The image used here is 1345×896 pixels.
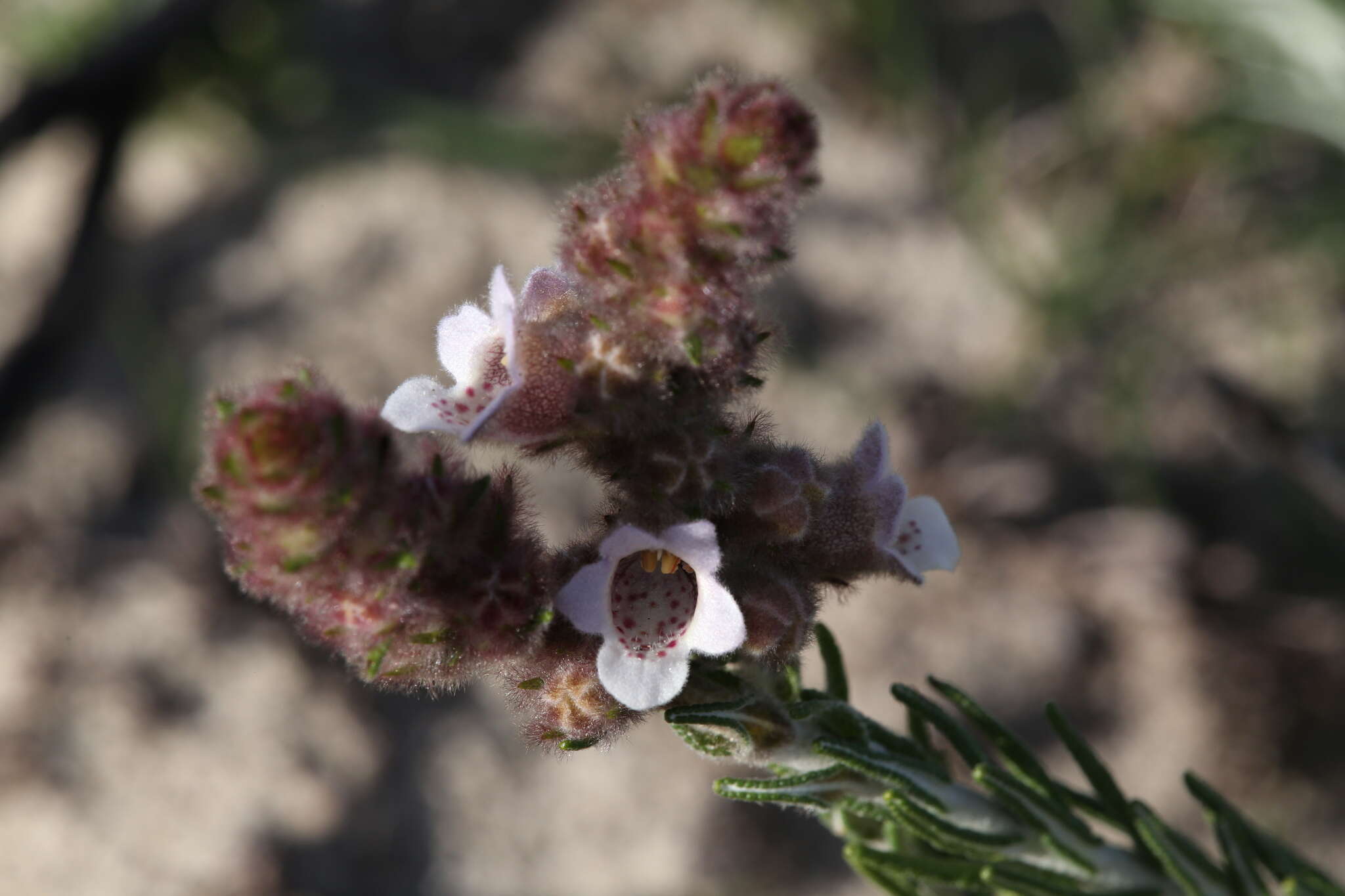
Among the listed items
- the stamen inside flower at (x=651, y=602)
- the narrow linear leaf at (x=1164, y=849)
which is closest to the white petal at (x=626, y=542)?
the stamen inside flower at (x=651, y=602)

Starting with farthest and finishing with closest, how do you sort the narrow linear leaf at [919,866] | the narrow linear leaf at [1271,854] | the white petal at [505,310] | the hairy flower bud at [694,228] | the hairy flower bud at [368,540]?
1. the narrow linear leaf at [1271,854]
2. the narrow linear leaf at [919,866]
3. the white petal at [505,310]
4. the hairy flower bud at [694,228]
5. the hairy flower bud at [368,540]

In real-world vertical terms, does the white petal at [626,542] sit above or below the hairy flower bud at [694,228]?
below

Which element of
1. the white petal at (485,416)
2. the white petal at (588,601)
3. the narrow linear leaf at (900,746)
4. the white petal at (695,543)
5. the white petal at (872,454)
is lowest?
the white petal at (588,601)

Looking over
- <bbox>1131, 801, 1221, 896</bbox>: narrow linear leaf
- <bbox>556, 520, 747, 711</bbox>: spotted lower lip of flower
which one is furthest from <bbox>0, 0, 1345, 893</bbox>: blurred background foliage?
<bbox>556, 520, 747, 711</bbox>: spotted lower lip of flower

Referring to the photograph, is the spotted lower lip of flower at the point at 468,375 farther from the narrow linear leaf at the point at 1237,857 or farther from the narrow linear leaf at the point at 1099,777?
the narrow linear leaf at the point at 1237,857

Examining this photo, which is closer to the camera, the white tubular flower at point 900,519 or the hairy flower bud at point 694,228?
the hairy flower bud at point 694,228

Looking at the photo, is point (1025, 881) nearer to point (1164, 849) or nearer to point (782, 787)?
point (1164, 849)

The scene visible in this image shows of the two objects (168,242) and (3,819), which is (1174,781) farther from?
(168,242)
